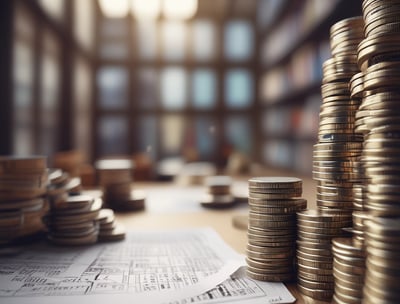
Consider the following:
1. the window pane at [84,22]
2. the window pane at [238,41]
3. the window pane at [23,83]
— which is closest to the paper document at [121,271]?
the window pane at [23,83]

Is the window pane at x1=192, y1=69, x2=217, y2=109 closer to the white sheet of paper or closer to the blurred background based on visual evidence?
the blurred background

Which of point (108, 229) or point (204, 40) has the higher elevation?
point (204, 40)

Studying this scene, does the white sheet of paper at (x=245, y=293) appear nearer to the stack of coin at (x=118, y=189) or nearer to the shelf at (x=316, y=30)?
the stack of coin at (x=118, y=189)

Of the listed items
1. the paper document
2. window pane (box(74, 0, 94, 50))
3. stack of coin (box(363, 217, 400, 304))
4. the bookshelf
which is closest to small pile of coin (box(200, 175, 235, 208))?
the paper document

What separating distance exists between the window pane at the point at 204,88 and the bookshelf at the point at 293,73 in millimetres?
832

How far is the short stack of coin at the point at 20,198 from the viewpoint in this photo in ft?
4.19

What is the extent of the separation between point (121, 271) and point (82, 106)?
4885 millimetres

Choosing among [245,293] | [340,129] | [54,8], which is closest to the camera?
[245,293]

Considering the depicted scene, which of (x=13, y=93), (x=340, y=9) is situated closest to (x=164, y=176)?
(x=13, y=93)

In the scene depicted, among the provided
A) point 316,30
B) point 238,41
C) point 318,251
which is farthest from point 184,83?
point 318,251

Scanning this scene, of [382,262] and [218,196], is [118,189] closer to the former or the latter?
[218,196]

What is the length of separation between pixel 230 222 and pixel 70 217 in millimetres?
687

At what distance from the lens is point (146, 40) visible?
6.61 m

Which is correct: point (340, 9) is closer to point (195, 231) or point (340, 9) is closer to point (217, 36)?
point (195, 231)
